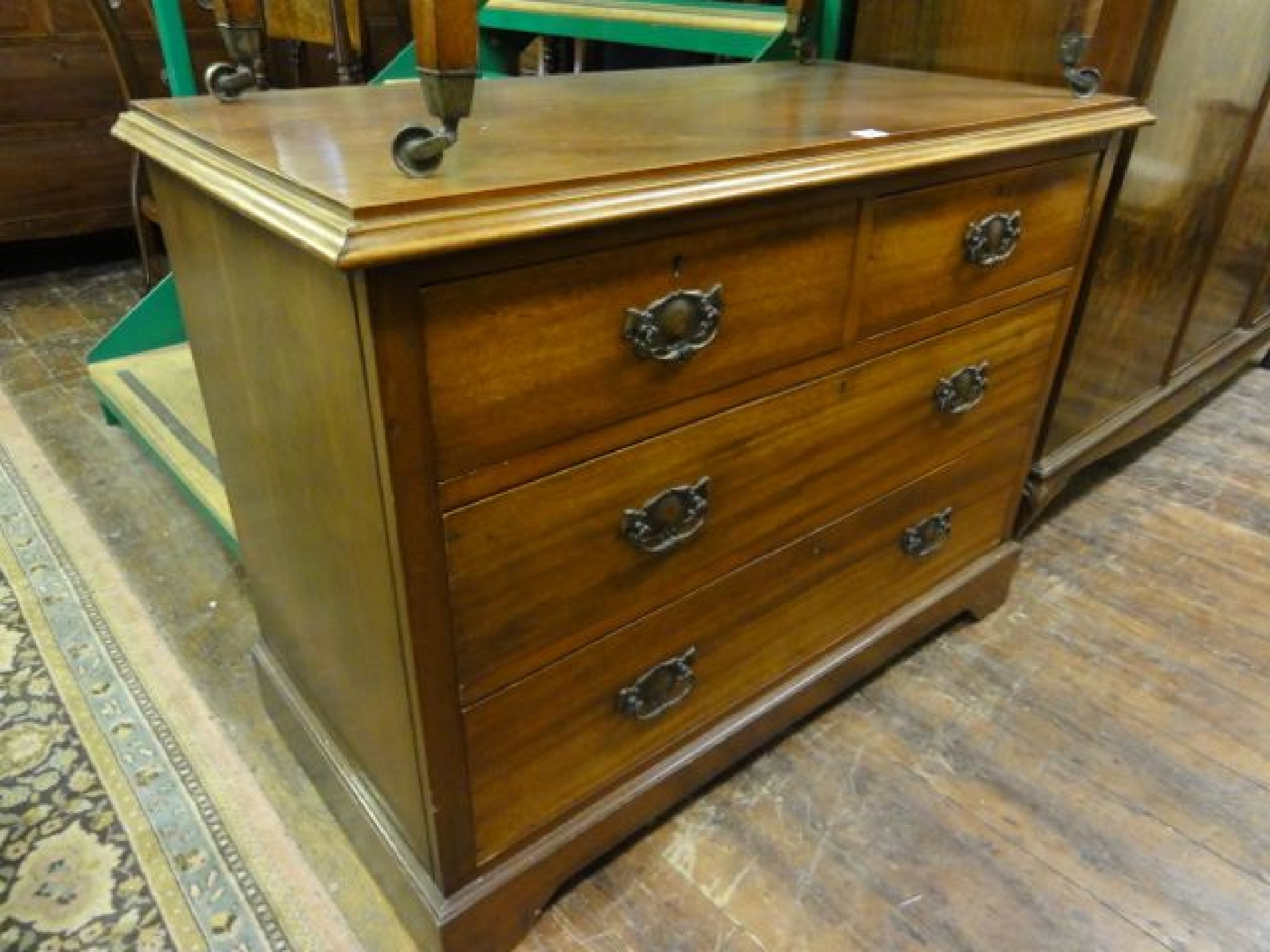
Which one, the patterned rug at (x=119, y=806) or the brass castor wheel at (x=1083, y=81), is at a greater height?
the brass castor wheel at (x=1083, y=81)

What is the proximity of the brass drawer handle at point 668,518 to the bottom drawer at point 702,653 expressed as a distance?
104 millimetres

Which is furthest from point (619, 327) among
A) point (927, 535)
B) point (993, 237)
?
point (927, 535)

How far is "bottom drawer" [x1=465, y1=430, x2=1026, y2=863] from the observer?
958 mm

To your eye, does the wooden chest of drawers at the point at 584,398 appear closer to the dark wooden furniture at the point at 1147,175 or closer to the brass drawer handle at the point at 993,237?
the brass drawer handle at the point at 993,237

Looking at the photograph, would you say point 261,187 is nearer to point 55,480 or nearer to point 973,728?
point 973,728

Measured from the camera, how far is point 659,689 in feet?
3.54

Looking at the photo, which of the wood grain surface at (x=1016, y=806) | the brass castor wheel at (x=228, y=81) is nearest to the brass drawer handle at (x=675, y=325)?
the brass castor wheel at (x=228, y=81)

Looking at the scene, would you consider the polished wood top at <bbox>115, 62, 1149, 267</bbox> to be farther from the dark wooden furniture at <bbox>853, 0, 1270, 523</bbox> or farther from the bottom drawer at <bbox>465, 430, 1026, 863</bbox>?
the bottom drawer at <bbox>465, 430, 1026, 863</bbox>

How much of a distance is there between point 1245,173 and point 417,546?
70.3 inches

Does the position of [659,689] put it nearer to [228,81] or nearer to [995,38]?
[228,81]

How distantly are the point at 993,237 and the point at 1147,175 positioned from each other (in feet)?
1.79

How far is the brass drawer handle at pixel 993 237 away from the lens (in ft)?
3.67

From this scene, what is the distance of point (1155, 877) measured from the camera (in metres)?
1.16

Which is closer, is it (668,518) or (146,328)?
(668,518)
